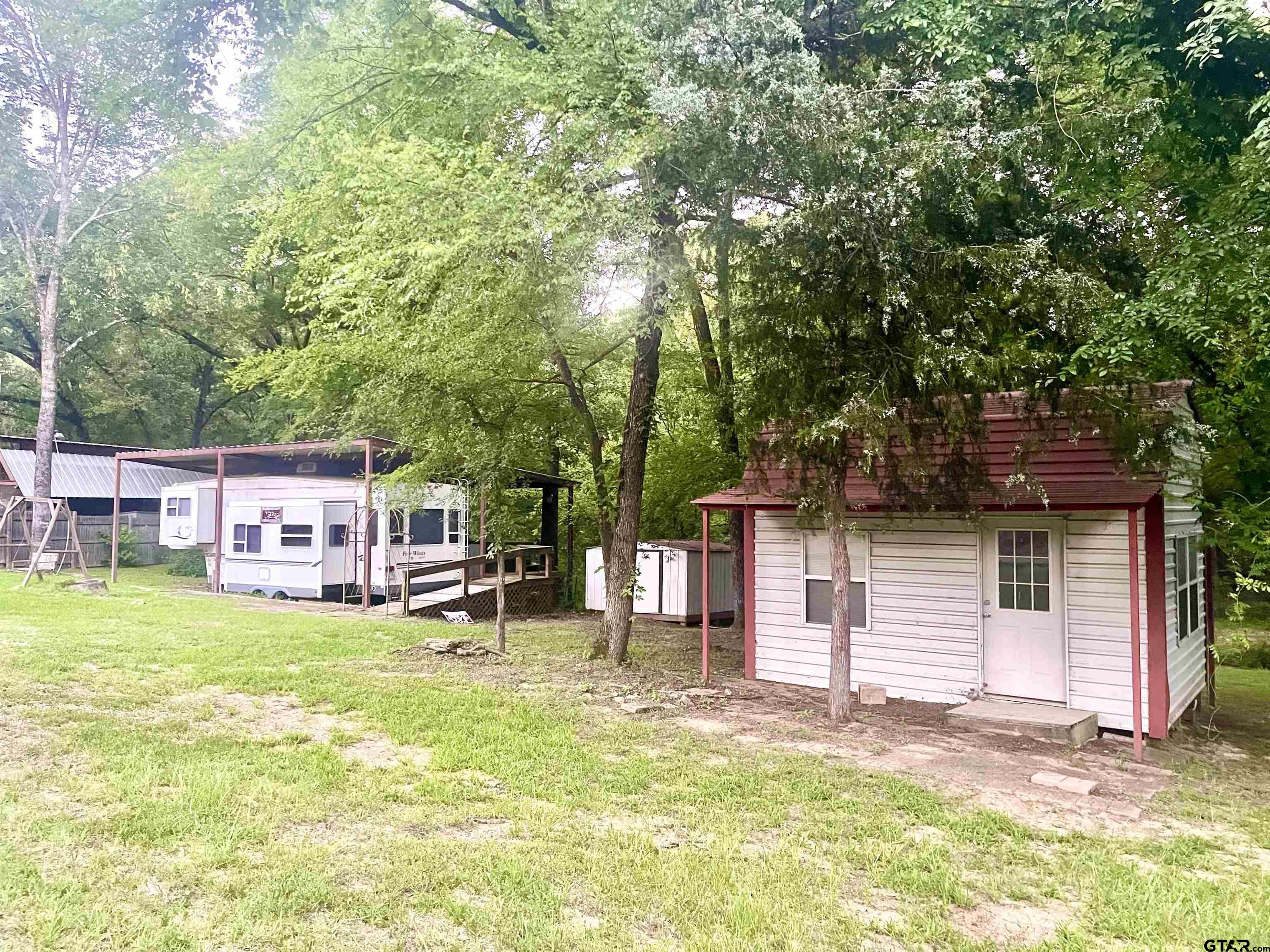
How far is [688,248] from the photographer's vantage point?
1067cm

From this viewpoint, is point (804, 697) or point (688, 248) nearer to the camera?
point (804, 697)

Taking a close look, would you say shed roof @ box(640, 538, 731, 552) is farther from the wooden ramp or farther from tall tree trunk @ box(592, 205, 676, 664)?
tall tree trunk @ box(592, 205, 676, 664)

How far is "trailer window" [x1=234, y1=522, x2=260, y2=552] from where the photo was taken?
1805 centimetres

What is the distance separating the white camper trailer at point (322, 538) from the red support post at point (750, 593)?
23.5ft

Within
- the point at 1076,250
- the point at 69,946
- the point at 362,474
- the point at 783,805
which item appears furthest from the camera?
the point at 362,474

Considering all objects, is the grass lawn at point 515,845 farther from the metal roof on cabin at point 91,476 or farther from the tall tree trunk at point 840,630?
the metal roof on cabin at point 91,476

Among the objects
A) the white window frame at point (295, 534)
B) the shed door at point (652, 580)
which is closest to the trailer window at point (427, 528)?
the white window frame at point (295, 534)

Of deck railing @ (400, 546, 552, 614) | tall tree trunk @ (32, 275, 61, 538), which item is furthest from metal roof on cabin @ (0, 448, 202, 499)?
deck railing @ (400, 546, 552, 614)

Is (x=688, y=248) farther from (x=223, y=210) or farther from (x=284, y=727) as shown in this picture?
(x=223, y=210)

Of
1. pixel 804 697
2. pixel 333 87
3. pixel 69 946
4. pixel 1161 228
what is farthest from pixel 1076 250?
pixel 69 946

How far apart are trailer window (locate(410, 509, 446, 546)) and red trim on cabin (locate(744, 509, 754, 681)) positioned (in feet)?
29.3

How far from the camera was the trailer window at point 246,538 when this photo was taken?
59.2 ft

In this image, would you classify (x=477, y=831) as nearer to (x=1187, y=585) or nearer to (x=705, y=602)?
(x=705, y=602)

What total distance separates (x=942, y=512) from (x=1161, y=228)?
475 centimetres
